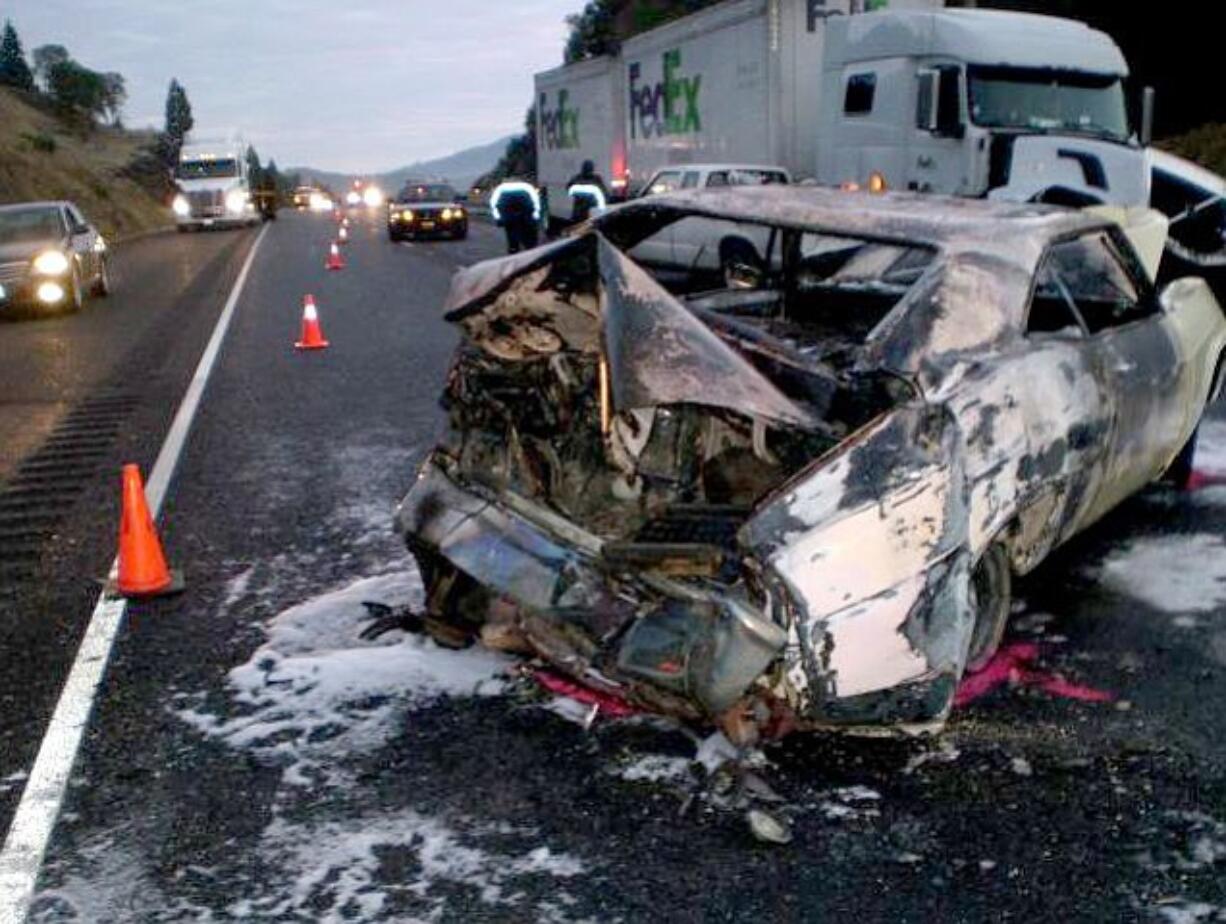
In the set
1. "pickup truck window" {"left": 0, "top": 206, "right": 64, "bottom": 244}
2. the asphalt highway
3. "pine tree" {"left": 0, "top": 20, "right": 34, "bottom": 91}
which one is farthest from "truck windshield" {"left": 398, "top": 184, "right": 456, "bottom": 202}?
"pine tree" {"left": 0, "top": 20, "right": 34, "bottom": 91}

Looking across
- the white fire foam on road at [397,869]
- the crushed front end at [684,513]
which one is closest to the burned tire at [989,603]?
the crushed front end at [684,513]

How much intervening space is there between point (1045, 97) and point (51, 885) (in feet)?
38.8

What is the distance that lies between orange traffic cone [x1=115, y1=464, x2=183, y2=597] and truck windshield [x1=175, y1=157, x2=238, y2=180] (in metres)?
43.4

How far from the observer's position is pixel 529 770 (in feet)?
12.4

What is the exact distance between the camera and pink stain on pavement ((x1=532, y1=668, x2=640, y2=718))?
13.7 feet

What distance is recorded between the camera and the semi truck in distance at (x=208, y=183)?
1791 inches

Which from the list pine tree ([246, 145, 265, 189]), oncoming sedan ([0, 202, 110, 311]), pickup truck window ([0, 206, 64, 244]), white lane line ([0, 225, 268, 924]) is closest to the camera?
white lane line ([0, 225, 268, 924])

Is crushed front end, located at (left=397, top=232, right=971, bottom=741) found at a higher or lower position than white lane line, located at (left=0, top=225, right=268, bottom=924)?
higher

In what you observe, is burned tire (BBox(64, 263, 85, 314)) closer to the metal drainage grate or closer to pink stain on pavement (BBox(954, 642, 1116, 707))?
the metal drainage grate

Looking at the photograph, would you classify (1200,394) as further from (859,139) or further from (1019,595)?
(859,139)

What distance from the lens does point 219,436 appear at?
29.0ft

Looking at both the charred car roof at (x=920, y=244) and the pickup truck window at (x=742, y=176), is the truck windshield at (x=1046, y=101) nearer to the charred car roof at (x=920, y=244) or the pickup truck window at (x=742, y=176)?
the pickup truck window at (x=742, y=176)

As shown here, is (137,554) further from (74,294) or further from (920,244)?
(74,294)

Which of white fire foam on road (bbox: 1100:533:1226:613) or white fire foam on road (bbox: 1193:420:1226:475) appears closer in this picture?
white fire foam on road (bbox: 1100:533:1226:613)
